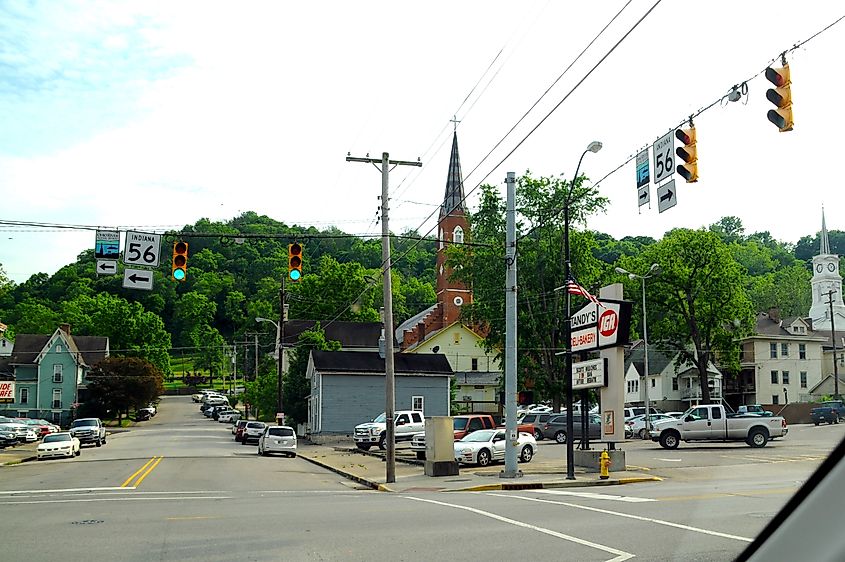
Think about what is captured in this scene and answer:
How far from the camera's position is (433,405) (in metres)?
61.3

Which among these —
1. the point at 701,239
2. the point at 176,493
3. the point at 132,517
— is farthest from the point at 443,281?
the point at 132,517

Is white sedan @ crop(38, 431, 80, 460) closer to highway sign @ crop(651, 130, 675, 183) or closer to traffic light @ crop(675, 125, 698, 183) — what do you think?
highway sign @ crop(651, 130, 675, 183)

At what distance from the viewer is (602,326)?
26703mm

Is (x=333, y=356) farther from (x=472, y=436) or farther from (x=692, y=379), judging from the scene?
(x=692, y=379)

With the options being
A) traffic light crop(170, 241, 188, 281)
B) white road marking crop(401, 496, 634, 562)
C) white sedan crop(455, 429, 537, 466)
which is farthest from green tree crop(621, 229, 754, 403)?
white road marking crop(401, 496, 634, 562)

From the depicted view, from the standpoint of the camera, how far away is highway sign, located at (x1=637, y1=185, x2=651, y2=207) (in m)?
17.1

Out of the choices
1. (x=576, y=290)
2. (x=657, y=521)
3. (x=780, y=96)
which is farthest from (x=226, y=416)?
(x=780, y=96)

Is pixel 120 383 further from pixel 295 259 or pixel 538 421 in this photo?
pixel 295 259

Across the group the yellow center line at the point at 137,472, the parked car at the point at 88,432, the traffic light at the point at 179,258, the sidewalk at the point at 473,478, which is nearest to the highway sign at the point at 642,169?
the sidewalk at the point at 473,478

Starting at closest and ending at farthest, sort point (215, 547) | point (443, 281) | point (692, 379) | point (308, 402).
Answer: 1. point (215, 547)
2. point (308, 402)
3. point (692, 379)
4. point (443, 281)

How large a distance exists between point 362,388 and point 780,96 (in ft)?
162

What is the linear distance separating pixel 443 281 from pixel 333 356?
35705 millimetres

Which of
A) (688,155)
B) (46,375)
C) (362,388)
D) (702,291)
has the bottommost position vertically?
Answer: (362,388)

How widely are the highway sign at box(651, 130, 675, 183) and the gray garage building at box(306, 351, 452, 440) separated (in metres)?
43.8
